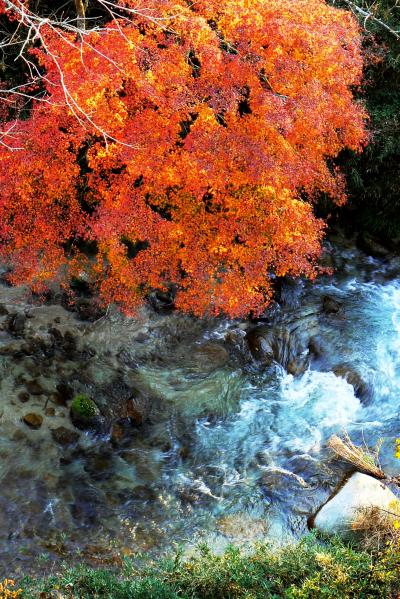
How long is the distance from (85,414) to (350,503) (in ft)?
16.8

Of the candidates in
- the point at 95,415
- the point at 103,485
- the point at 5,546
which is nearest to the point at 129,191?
the point at 95,415

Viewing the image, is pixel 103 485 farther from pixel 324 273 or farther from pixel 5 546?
pixel 324 273

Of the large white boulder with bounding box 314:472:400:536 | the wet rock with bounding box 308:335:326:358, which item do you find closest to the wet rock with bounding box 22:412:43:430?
the large white boulder with bounding box 314:472:400:536

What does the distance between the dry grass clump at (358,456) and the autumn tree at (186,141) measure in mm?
3715

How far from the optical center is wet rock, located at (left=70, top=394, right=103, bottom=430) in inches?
408

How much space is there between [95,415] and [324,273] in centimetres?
801

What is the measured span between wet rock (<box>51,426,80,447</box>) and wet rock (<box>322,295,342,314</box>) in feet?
23.6

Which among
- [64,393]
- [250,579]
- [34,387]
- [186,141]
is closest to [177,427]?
[64,393]

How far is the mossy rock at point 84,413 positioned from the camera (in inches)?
408

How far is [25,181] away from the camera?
35.1 feet

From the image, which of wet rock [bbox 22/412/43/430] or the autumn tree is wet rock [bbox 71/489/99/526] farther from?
the autumn tree

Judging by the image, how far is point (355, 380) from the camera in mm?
11961

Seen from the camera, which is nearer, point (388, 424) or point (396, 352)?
point (388, 424)

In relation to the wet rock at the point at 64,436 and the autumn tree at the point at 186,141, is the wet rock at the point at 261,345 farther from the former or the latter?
the wet rock at the point at 64,436
